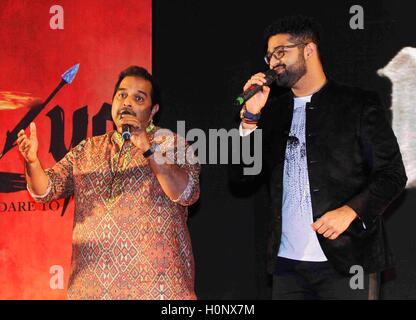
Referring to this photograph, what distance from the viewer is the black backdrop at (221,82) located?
12.1 ft

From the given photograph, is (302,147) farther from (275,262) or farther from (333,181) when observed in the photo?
(275,262)

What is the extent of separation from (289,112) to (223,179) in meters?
1.03

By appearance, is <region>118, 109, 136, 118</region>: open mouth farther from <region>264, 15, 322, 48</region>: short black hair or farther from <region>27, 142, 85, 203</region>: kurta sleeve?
<region>264, 15, 322, 48</region>: short black hair

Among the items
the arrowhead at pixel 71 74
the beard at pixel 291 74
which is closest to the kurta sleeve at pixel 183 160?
→ the beard at pixel 291 74

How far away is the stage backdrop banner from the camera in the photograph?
12.6 feet

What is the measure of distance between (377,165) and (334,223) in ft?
1.01

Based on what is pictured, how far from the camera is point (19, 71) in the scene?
395 cm

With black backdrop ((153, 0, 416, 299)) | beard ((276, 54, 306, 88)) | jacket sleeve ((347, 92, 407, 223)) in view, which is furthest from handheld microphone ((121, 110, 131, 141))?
black backdrop ((153, 0, 416, 299))

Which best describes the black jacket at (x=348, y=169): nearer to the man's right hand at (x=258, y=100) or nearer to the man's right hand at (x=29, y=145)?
the man's right hand at (x=258, y=100)

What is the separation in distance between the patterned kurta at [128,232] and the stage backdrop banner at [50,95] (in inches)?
35.9

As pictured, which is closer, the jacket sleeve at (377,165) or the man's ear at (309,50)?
the jacket sleeve at (377,165)

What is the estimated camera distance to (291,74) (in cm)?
282

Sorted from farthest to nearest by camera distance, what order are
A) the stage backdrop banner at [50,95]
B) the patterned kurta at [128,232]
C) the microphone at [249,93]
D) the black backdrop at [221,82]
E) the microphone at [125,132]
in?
1. the stage backdrop banner at [50,95]
2. the black backdrop at [221,82]
3. the patterned kurta at [128,232]
4. the microphone at [125,132]
5. the microphone at [249,93]

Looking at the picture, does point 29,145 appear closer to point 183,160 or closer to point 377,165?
point 183,160
